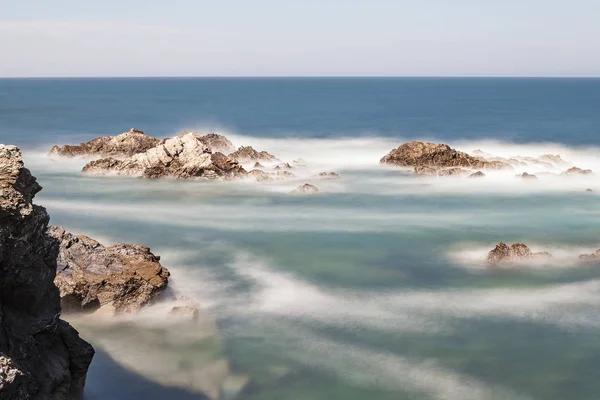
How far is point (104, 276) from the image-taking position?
43.7 feet

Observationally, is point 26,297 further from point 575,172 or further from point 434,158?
point 575,172

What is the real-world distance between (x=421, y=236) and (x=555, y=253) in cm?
388

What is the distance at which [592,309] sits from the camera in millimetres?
14352

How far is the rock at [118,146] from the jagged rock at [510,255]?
2194 cm

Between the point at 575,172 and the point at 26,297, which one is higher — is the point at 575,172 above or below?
below

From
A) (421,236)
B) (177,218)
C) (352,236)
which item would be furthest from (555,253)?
(177,218)

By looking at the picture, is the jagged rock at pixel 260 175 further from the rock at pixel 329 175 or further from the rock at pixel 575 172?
the rock at pixel 575 172

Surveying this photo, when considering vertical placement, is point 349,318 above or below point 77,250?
below

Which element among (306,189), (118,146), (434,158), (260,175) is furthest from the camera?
(118,146)

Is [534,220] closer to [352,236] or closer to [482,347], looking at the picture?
[352,236]

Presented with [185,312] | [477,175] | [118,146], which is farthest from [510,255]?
[118,146]

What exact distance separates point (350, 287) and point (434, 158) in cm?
1960

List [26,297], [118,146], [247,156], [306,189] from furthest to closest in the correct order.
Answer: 1. [118,146]
2. [247,156]
3. [306,189]
4. [26,297]

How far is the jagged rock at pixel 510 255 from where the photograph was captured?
674 inches
